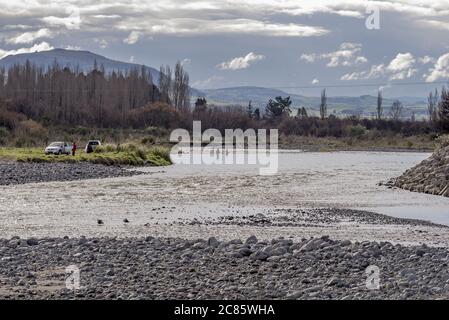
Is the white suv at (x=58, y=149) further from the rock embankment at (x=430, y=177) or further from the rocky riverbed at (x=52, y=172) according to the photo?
the rock embankment at (x=430, y=177)

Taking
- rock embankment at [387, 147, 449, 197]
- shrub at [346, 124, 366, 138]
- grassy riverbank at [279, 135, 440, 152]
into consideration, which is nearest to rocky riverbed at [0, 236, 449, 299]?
rock embankment at [387, 147, 449, 197]

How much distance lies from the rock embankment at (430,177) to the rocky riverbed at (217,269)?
21.2 metres

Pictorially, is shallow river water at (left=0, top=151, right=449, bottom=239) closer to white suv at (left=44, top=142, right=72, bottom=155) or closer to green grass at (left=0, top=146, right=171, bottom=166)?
green grass at (left=0, top=146, right=171, bottom=166)

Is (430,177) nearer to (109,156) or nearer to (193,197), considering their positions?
(193,197)

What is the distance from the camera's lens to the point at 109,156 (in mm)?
63000

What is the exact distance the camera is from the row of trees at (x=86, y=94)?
13025cm

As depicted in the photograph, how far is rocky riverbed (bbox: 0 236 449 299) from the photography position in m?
13.0

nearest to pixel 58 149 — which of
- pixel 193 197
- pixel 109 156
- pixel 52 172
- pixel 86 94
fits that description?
pixel 109 156

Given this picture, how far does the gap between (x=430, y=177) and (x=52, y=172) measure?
2208cm

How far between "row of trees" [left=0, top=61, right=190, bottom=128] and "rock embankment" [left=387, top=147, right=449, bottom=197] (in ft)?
255

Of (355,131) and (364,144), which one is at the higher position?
(355,131)

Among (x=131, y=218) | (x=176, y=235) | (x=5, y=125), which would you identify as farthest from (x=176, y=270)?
(x=5, y=125)

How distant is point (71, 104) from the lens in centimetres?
13725

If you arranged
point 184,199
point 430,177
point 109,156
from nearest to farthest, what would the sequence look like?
point 184,199
point 430,177
point 109,156
